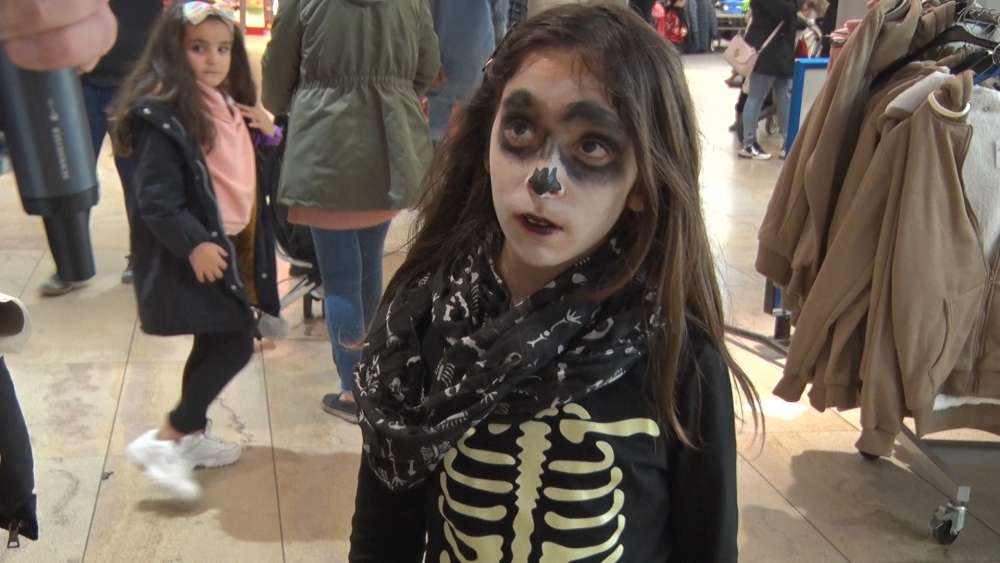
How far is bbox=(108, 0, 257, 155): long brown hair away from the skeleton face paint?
48.0 inches

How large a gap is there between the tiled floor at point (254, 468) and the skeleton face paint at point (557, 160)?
1.00 metres

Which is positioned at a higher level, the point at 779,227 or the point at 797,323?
the point at 779,227

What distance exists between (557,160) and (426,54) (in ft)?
5.73

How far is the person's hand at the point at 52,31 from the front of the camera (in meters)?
1.09

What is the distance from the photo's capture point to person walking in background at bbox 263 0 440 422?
2492 millimetres

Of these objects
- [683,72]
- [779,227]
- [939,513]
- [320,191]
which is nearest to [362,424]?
[683,72]

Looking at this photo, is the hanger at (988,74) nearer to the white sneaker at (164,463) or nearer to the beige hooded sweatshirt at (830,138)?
the beige hooded sweatshirt at (830,138)

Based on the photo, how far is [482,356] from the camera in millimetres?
1043

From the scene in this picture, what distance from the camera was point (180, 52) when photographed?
2.30 meters

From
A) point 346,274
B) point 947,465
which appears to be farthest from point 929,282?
point 346,274

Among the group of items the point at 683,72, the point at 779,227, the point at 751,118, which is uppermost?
the point at 683,72

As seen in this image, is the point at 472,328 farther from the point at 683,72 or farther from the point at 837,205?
the point at 837,205

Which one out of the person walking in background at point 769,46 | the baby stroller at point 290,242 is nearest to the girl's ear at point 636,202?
the baby stroller at point 290,242

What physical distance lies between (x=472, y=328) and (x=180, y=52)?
1558 millimetres
